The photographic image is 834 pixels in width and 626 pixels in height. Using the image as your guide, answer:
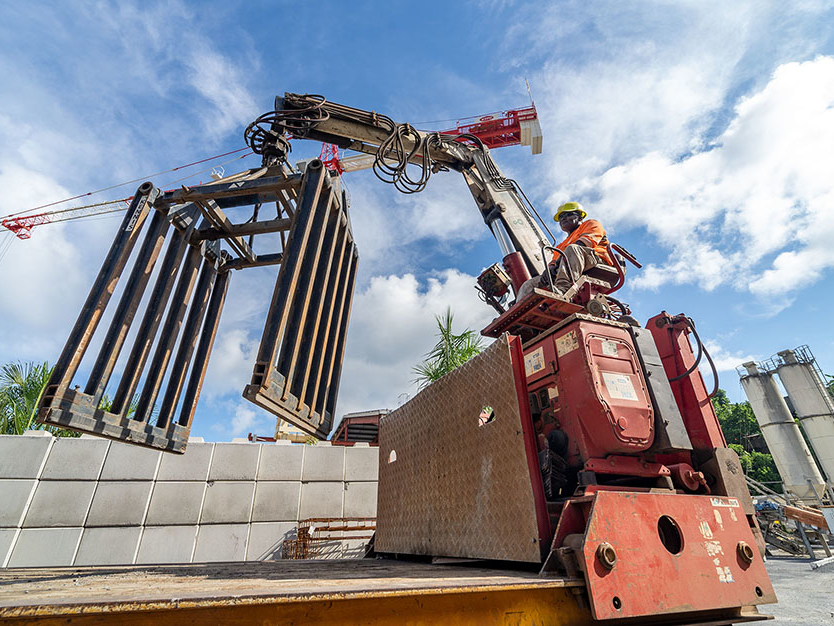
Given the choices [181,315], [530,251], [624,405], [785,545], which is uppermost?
[530,251]

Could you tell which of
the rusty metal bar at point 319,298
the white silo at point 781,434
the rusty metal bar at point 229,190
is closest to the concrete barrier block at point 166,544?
the rusty metal bar at point 319,298

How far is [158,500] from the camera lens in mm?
7184

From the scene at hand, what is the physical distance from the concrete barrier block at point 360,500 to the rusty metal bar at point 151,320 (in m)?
5.07

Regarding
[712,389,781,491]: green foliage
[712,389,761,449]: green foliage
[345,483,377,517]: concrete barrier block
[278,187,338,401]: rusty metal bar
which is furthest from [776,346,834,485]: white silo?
[278,187,338,401]: rusty metal bar

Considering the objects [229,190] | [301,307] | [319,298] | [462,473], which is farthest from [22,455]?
[462,473]

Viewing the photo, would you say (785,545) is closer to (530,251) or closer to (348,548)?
(348,548)

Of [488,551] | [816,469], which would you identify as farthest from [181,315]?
[816,469]

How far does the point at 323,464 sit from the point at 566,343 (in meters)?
6.42

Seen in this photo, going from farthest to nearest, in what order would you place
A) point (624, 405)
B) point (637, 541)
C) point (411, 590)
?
point (624, 405), point (637, 541), point (411, 590)

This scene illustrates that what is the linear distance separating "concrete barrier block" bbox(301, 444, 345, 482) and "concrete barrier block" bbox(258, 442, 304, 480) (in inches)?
5.1

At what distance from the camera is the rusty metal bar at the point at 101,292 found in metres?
3.37

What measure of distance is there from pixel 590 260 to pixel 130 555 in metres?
8.17

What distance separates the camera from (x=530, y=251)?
17.7 ft

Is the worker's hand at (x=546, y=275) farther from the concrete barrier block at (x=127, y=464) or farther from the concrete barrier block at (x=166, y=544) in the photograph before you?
the concrete barrier block at (x=166, y=544)
